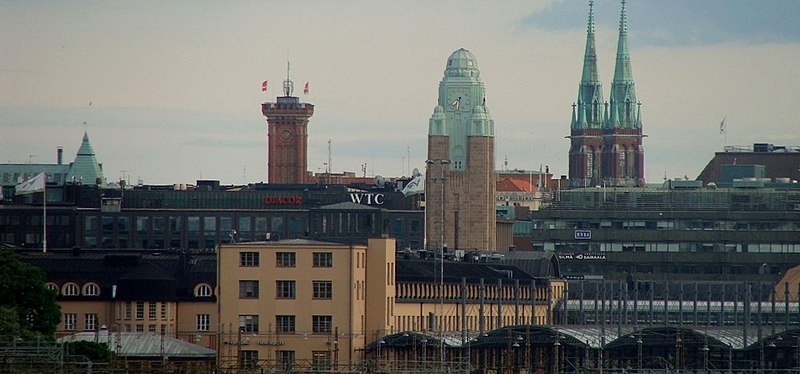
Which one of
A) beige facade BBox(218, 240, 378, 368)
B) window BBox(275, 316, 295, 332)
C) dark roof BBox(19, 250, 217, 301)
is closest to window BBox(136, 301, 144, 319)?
dark roof BBox(19, 250, 217, 301)

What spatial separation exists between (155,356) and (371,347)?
1202 cm

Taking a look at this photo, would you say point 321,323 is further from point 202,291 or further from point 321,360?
point 202,291

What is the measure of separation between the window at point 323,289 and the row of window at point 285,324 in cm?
104

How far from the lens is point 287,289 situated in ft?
506

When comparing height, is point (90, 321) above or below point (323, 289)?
below

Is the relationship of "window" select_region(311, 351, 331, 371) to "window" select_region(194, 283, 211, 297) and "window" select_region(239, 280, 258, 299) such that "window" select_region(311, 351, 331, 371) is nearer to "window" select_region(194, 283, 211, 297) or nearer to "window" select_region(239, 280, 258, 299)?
"window" select_region(239, 280, 258, 299)

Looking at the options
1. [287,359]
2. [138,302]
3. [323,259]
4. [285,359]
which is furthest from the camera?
[138,302]

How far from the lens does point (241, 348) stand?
15212 cm

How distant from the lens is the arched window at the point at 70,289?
16912 cm

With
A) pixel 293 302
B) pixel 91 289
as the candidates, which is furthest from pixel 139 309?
pixel 293 302

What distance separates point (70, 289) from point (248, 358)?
21.1m

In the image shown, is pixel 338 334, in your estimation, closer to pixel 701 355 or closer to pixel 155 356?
pixel 155 356

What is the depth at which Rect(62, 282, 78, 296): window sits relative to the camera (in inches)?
6658

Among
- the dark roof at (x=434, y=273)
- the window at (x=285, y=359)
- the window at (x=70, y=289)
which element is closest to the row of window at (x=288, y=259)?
the window at (x=285, y=359)
